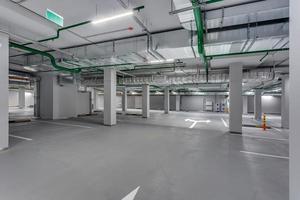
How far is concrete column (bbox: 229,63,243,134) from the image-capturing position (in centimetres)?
577

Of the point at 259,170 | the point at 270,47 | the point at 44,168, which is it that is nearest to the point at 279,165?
the point at 259,170

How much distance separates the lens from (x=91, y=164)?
271cm

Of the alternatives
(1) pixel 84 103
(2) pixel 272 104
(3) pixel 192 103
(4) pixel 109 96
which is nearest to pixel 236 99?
(4) pixel 109 96

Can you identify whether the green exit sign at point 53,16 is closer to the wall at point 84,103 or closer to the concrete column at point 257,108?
the wall at point 84,103

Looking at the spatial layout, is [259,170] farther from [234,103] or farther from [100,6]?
[100,6]

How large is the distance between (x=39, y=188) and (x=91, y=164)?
87 cm

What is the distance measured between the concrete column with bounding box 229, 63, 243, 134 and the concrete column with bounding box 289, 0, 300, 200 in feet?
17.8

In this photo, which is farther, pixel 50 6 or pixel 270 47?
pixel 270 47

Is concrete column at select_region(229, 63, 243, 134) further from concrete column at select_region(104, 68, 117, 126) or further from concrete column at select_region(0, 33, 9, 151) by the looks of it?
concrete column at select_region(0, 33, 9, 151)

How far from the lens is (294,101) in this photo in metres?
0.98

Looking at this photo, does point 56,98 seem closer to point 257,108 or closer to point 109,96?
point 109,96

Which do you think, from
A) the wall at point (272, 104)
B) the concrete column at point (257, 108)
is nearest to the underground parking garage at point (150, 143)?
the concrete column at point (257, 108)

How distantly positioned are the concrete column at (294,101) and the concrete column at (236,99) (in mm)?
5433

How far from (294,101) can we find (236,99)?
18.1 feet
